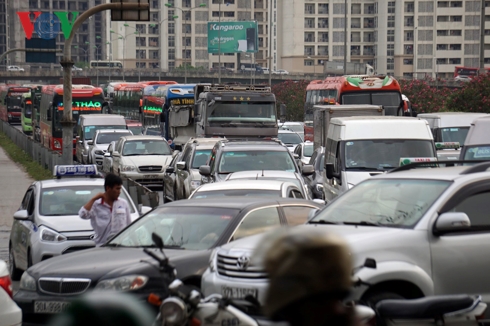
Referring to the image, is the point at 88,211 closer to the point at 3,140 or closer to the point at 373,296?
the point at 373,296

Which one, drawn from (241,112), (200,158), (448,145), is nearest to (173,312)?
(200,158)

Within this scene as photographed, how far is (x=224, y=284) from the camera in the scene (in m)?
7.42

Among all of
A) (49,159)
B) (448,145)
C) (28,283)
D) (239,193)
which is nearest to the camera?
(28,283)

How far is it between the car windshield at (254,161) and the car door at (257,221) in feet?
33.0

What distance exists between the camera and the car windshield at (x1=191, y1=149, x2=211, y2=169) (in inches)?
929

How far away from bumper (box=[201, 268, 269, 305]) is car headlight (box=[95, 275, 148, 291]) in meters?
0.62

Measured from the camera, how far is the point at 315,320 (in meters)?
2.75

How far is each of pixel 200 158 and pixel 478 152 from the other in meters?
8.78

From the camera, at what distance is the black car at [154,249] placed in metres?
8.41

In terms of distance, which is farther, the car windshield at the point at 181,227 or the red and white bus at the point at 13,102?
the red and white bus at the point at 13,102

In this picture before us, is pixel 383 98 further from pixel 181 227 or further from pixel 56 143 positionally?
pixel 181 227

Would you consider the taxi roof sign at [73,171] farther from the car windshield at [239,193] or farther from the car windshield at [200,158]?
the car windshield at [200,158]

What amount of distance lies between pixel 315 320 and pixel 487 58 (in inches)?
5830

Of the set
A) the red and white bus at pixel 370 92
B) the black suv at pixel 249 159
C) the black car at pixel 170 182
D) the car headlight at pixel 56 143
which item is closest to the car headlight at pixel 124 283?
the black suv at pixel 249 159
